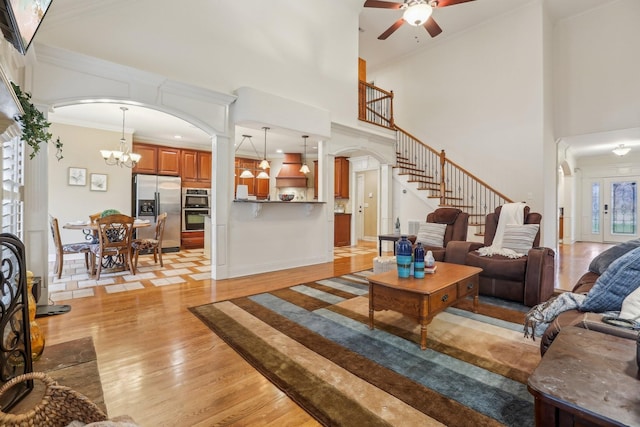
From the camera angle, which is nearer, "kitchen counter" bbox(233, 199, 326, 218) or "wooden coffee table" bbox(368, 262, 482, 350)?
"wooden coffee table" bbox(368, 262, 482, 350)

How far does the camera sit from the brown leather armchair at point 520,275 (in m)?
3.06

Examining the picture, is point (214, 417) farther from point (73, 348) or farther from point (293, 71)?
point (293, 71)

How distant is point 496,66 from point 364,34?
3165 mm

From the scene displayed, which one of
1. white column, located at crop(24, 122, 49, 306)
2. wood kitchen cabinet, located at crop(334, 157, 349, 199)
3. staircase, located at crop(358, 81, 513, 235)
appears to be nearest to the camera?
white column, located at crop(24, 122, 49, 306)

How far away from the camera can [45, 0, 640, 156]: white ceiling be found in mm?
5466

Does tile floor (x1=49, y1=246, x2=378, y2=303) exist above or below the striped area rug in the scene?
above

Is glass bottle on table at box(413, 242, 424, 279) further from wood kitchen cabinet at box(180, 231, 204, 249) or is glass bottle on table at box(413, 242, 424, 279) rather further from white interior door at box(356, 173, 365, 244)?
white interior door at box(356, 173, 365, 244)

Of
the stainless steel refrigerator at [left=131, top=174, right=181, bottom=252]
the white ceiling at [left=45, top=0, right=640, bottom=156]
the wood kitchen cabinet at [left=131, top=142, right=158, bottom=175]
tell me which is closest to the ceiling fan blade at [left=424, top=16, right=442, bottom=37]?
the white ceiling at [left=45, top=0, right=640, bottom=156]

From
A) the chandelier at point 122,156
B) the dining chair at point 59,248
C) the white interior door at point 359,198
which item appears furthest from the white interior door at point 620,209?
the dining chair at point 59,248

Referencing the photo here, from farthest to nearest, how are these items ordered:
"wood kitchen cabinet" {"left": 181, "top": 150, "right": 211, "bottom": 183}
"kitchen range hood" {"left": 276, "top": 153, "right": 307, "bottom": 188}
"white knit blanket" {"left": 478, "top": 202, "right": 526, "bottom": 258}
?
"kitchen range hood" {"left": 276, "top": 153, "right": 307, "bottom": 188}, "wood kitchen cabinet" {"left": 181, "top": 150, "right": 211, "bottom": 183}, "white knit blanket" {"left": 478, "top": 202, "right": 526, "bottom": 258}

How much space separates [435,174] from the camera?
7.38 metres

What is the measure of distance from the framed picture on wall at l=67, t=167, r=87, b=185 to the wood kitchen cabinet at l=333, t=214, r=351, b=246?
18.0ft

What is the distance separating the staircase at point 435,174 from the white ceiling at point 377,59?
139cm

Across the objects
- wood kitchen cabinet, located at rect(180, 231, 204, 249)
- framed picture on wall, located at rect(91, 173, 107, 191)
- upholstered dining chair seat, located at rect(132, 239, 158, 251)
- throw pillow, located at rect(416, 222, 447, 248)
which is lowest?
wood kitchen cabinet, located at rect(180, 231, 204, 249)
